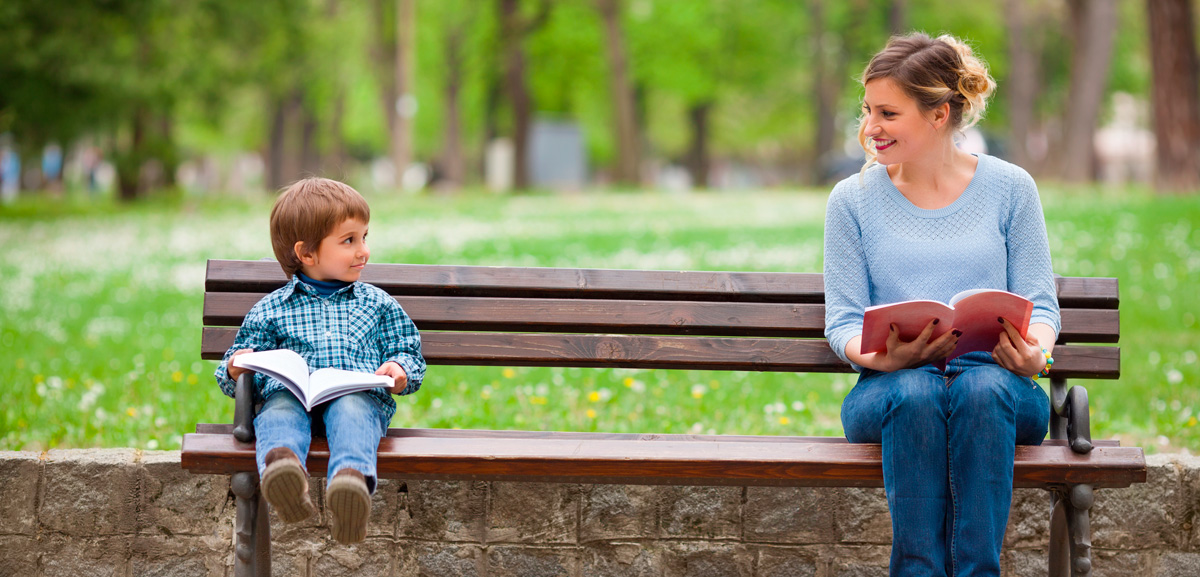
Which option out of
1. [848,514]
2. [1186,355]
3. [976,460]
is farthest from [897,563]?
[1186,355]

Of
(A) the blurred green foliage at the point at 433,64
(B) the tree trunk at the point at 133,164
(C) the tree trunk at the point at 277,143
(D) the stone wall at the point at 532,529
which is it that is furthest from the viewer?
(C) the tree trunk at the point at 277,143

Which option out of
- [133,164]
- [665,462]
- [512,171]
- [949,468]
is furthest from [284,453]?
[512,171]

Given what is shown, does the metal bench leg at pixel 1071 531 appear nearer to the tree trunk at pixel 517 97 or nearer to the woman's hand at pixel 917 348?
the woman's hand at pixel 917 348

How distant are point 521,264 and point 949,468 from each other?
8.20 metres

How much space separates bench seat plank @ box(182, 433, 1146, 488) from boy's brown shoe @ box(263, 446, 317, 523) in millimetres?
180

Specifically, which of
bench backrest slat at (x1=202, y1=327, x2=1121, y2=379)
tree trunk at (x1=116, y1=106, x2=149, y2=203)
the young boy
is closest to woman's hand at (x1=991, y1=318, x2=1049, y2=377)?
bench backrest slat at (x1=202, y1=327, x2=1121, y2=379)

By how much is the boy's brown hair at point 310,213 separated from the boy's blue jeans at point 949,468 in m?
1.51

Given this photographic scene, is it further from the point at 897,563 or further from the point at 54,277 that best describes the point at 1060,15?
the point at 897,563

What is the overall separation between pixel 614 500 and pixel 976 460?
3.82 feet

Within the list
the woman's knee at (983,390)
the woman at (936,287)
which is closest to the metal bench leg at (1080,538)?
the woman at (936,287)

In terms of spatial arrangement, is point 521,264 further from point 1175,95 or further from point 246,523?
point 1175,95

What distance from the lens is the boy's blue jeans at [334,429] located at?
277 cm

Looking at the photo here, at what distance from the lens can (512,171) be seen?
28.9m

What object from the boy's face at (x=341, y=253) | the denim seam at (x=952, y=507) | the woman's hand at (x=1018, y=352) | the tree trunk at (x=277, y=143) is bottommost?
the denim seam at (x=952, y=507)
